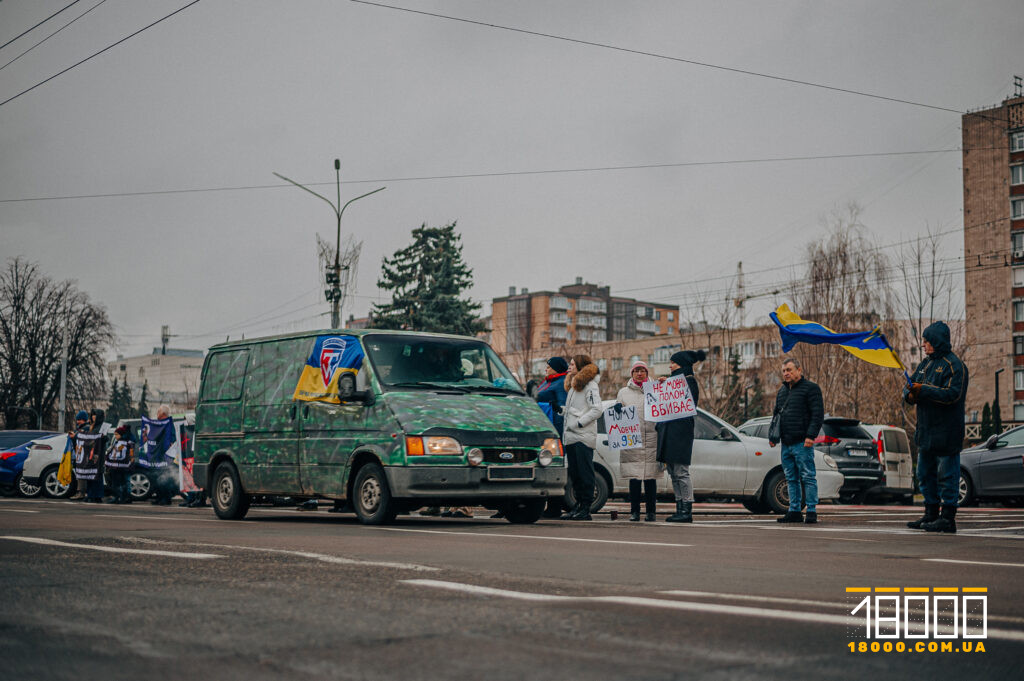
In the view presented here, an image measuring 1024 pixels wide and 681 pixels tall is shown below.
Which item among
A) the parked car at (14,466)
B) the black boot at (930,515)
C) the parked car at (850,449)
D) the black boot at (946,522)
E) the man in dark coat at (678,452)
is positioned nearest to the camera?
the black boot at (946,522)

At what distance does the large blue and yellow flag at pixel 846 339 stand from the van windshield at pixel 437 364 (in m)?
3.51

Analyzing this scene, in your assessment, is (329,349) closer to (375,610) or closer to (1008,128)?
(375,610)

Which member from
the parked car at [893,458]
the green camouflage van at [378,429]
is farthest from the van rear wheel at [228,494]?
the parked car at [893,458]

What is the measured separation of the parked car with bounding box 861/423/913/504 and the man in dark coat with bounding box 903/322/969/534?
9834 millimetres

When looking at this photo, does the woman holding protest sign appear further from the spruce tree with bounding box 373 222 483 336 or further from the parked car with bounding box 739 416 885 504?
the spruce tree with bounding box 373 222 483 336

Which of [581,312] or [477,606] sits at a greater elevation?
[581,312]

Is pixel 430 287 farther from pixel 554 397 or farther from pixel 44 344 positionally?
pixel 554 397

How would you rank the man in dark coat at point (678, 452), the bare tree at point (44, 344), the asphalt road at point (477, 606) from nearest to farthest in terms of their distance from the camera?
the asphalt road at point (477, 606), the man in dark coat at point (678, 452), the bare tree at point (44, 344)

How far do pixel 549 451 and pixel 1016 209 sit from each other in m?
78.5

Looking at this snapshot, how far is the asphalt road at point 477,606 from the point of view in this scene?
393cm

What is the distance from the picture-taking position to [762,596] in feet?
18.7

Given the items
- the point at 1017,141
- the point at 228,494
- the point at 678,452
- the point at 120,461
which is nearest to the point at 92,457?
the point at 120,461

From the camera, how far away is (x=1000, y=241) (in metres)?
83.0

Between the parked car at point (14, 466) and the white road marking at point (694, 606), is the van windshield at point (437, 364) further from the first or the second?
the parked car at point (14, 466)
